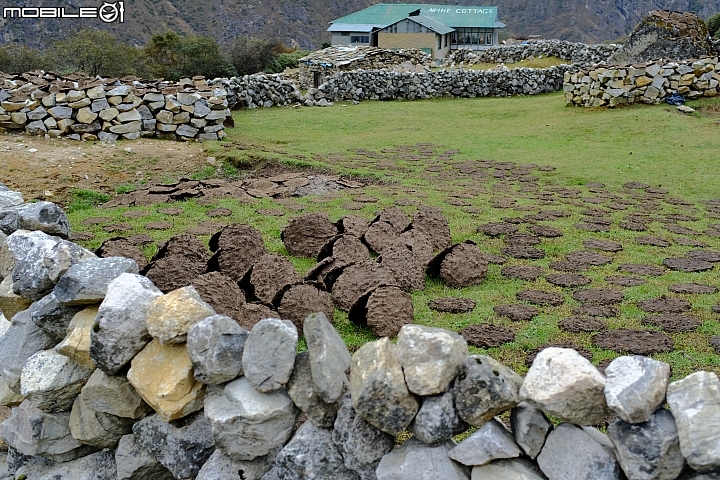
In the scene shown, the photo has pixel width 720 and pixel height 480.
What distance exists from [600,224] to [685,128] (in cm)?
842

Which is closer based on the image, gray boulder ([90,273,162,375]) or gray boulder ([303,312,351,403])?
gray boulder ([303,312,351,403])

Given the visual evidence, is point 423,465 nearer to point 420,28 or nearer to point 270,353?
point 270,353

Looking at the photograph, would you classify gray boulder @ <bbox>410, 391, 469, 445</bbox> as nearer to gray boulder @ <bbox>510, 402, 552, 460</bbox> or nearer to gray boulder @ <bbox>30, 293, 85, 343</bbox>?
gray boulder @ <bbox>510, 402, 552, 460</bbox>

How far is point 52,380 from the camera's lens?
398 centimetres

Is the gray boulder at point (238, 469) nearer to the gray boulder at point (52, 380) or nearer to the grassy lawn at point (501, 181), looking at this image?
the gray boulder at point (52, 380)

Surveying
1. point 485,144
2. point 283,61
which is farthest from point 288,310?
point 283,61

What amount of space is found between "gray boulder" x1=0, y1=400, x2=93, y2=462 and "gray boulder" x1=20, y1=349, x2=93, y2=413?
13 centimetres

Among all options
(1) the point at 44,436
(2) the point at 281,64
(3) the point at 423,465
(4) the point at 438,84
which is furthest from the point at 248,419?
(2) the point at 281,64

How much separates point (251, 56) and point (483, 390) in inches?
1668

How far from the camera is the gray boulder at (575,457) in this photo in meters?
2.59

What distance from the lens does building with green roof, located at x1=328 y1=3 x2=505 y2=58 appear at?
185ft

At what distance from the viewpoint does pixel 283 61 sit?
40.2 meters

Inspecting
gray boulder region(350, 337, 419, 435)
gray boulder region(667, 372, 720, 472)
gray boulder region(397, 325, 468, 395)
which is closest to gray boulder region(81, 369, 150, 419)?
gray boulder region(350, 337, 419, 435)

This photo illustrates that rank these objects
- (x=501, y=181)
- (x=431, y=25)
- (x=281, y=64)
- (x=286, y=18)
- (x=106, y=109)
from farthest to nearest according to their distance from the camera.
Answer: (x=286, y=18) → (x=431, y=25) → (x=281, y=64) → (x=106, y=109) → (x=501, y=181)
